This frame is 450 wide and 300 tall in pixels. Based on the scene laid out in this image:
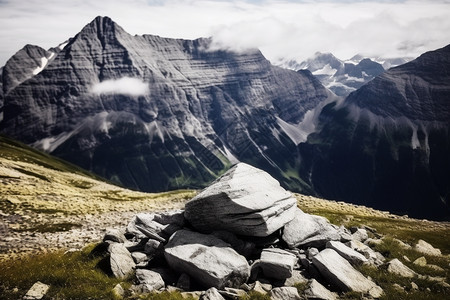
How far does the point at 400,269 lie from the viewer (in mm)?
25438

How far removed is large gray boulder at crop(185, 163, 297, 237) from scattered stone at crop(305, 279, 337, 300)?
511 cm

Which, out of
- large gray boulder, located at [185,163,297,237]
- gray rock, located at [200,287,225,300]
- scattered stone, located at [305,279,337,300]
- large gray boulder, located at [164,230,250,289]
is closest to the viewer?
gray rock, located at [200,287,225,300]

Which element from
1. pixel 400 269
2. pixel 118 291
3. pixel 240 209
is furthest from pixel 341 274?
pixel 118 291

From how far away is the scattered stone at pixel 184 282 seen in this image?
21172mm

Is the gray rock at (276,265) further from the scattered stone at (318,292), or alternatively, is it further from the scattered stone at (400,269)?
the scattered stone at (400,269)

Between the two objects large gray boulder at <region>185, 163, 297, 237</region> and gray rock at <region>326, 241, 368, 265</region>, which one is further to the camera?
gray rock at <region>326, 241, 368, 265</region>

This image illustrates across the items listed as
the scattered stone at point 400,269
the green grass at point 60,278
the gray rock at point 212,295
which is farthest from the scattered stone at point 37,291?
the scattered stone at point 400,269

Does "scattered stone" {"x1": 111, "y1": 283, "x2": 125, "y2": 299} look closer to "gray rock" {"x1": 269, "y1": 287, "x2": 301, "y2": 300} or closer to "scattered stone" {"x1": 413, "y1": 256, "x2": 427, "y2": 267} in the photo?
"gray rock" {"x1": 269, "y1": 287, "x2": 301, "y2": 300}

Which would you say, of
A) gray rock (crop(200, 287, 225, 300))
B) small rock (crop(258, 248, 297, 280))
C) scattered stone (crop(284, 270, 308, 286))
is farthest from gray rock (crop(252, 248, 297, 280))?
gray rock (crop(200, 287, 225, 300))

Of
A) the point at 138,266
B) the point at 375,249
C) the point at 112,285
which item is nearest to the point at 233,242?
the point at 138,266

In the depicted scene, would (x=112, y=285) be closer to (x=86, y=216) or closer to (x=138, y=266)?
(x=138, y=266)

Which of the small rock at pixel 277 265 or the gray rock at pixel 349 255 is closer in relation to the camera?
the small rock at pixel 277 265

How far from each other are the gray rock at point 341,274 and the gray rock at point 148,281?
462 inches

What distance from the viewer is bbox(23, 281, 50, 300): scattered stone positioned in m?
18.4
